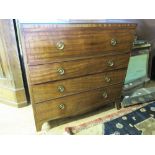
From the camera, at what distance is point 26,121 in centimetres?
150

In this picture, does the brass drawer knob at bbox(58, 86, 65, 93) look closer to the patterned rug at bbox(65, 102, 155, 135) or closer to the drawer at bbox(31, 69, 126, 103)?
the drawer at bbox(31, 69, 126, 103)

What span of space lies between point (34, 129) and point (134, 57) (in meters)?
1.33

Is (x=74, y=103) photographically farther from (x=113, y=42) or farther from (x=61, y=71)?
(x=113, y=42)

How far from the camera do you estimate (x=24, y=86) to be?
169 cm

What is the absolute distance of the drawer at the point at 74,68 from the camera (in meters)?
1.14

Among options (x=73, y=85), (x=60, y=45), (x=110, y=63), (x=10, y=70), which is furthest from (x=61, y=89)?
(x=10, y=70)

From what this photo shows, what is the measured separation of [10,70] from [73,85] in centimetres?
66

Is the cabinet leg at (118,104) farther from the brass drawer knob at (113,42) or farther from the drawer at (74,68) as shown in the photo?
the brass drawer knob at (113,42)

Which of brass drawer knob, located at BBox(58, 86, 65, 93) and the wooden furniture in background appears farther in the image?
the wooden furniture in background

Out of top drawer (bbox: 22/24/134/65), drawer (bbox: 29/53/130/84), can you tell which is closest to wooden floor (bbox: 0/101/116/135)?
drawer (bbox: 29/53/130/84)

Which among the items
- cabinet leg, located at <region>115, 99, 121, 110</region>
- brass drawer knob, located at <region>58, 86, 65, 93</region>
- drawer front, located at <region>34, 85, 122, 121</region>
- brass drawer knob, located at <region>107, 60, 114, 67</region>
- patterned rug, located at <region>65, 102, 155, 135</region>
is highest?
brass drawer knob, located at <region>107, 60, 114, 67</region>

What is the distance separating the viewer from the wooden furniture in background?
4.71 ft

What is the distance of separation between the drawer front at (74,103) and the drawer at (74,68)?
0.19 m

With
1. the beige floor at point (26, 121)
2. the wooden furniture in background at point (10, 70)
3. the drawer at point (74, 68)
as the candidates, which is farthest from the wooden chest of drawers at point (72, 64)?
the wooden furniture in background at point (10, 70)
